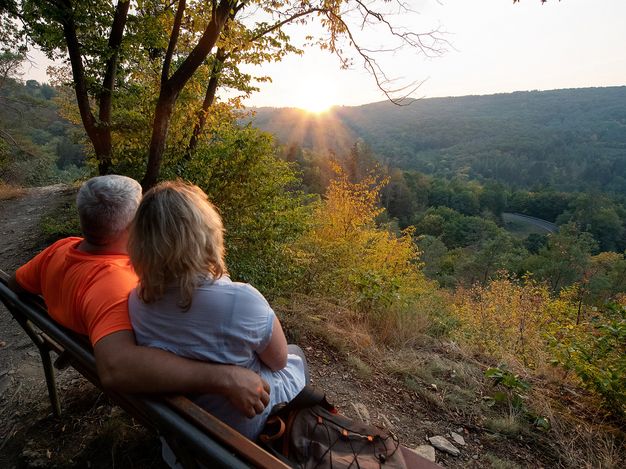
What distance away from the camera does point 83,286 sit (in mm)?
1567

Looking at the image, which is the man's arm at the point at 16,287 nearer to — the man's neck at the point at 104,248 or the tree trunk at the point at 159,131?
the man's neck at the point at 104,248

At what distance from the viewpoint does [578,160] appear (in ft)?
325

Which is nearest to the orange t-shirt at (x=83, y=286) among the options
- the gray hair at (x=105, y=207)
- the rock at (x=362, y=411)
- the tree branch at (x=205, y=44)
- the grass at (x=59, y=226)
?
the gray hair at (x=105, y=207)

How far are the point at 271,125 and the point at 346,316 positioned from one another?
4024 inches

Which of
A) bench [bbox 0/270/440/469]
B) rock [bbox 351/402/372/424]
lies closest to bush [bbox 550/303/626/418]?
rock [bbox 351/402/372/424]

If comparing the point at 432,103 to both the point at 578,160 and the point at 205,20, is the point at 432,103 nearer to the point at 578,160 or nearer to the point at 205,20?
the point at 578,160

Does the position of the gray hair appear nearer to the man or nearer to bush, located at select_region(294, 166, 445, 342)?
the man

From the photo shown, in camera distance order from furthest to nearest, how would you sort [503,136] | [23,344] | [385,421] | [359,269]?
1. [503,136]
2. [359,269]
3. [23,344]
4. [385,421]

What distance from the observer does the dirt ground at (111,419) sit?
7.18 feet

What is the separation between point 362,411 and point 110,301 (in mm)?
2362

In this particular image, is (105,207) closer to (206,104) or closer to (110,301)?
(110,301)

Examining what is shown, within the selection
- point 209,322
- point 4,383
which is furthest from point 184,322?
point 4,383

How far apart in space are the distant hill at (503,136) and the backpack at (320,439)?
68.8 metres

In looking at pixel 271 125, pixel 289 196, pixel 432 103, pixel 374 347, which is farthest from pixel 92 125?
pixel 432 103
